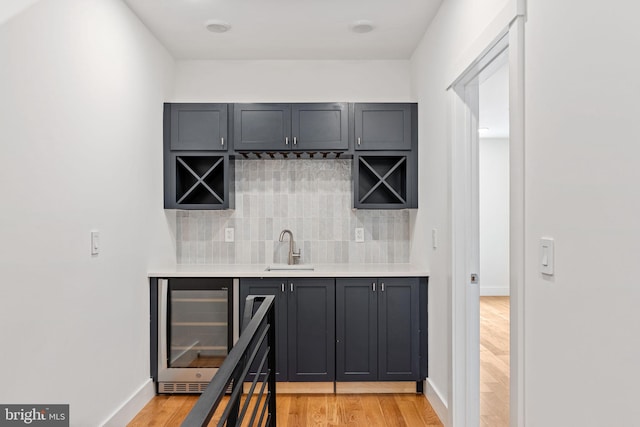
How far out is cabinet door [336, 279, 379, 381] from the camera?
3.33 metres

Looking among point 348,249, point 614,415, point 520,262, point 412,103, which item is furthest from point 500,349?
point 614,415

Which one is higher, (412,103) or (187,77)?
(187,77)

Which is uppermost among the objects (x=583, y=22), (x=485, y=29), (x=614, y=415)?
(x=485, y=29)

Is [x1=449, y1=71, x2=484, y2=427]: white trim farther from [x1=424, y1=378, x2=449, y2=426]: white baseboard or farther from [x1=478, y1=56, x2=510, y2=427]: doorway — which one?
[x1=478, y1=56, x2=510, y2=427]: doorway

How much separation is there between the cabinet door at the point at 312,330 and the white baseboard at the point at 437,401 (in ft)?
2.28

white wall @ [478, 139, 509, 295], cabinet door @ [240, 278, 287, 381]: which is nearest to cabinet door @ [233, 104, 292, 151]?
cabinet door @ [240, 278, 287, 381]

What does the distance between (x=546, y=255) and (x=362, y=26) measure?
7.45 feet

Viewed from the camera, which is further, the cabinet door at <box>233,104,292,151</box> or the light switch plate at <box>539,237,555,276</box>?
the cabinet door at <box>233,104,292,151</box>

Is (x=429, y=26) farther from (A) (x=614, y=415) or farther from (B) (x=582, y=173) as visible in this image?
(A) (x=614, y=415)

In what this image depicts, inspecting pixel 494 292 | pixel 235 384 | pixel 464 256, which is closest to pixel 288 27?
pixel 464 256

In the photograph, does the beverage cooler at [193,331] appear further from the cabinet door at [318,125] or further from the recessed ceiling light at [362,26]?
the recessed ceiling light at [362,26]

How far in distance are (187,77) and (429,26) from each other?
2065 millimetres

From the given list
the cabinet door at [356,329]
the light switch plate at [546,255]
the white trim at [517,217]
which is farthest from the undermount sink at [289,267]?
the light switch plate at [546,255]

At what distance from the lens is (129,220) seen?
A: 9.45ft
